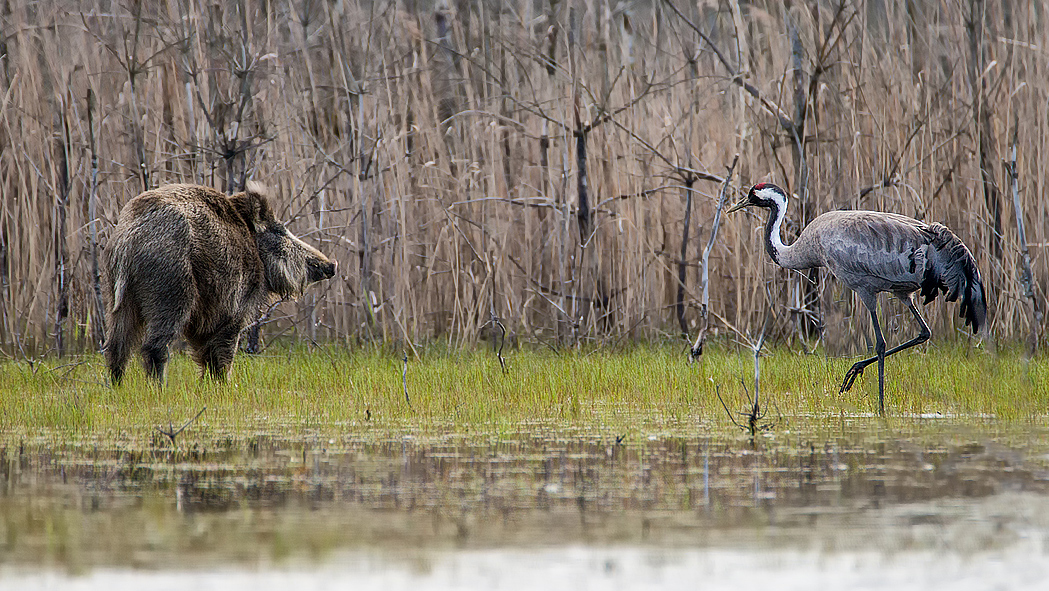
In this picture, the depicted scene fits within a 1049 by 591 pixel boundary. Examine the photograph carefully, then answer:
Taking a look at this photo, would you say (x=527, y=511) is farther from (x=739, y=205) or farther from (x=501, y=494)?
(x=739, y=205)

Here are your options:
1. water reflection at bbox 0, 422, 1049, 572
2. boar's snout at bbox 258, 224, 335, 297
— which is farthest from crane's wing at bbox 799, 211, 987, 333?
boar's snout at bbox 258, 224, 335, 297

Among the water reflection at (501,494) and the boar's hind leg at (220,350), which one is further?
the boar's hind leg at (220,350)

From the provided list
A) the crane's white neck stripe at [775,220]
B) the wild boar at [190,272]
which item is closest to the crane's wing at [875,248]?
the crane's white neck stripe at [775,220]

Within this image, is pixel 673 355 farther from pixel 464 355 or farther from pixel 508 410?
pixel 508 410

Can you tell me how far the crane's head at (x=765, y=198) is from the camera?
730cm

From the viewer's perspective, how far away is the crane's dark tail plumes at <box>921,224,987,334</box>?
6746 mm

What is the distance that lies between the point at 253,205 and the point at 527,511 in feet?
12.9

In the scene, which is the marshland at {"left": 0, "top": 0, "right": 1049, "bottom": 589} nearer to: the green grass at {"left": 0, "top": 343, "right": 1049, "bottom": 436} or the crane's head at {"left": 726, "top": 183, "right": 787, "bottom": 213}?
the green grass at {"left": 0, "top": 343, "right": 1049, "bottom": 436}

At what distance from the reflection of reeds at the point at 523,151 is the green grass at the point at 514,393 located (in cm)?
96

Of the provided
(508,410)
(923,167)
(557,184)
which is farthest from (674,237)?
(508,410)

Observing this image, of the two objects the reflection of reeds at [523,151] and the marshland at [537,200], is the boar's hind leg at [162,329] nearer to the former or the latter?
the marshland at [537,200]

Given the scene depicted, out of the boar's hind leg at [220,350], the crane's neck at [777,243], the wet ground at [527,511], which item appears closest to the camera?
the wet ground at [527,511]

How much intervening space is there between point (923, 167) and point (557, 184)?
93.7 inches

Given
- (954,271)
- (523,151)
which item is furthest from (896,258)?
(523,151)
